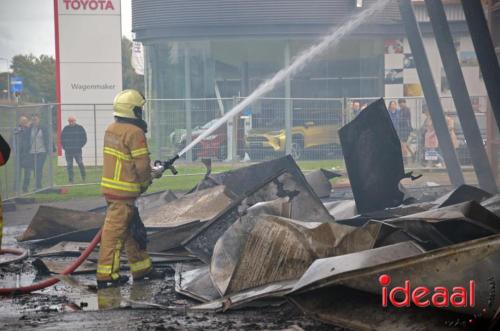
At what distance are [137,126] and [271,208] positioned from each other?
4.58ft

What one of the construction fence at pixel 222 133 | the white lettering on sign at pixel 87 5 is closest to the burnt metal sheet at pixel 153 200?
the construction fence at pixel 222 133

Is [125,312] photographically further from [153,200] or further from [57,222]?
[153,200]

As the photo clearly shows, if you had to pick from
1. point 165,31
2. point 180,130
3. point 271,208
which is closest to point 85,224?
point 271,208

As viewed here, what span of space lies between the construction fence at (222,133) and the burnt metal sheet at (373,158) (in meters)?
8.11

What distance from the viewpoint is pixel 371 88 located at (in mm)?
26750

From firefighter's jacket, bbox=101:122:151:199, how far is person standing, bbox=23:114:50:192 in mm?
8109

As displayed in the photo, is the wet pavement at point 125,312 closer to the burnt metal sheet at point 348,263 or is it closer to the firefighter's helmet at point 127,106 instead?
the burnt metal sheet at point 348,263

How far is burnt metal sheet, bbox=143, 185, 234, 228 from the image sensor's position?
28.5 ft

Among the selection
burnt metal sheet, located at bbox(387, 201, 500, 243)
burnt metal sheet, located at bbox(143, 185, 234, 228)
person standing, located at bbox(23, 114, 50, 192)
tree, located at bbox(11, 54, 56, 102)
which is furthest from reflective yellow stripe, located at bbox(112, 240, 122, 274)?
tree, located at bbox(11, 54, 56, 102)

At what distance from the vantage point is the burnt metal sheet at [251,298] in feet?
18.1

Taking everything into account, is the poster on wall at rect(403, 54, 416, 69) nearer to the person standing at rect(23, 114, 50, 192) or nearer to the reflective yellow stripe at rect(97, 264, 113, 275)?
the person standing at rect(23, 114, 50, 192)

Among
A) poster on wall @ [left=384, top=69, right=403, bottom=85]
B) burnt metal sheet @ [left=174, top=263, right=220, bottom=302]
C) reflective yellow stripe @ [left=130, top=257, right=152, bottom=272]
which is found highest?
poster on wall @ [left=384, top=69, right=403, bottom=85]

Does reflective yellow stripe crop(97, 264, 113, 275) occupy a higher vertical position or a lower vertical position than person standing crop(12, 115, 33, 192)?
lower

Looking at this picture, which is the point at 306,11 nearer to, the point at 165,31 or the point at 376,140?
the point at 165,31
